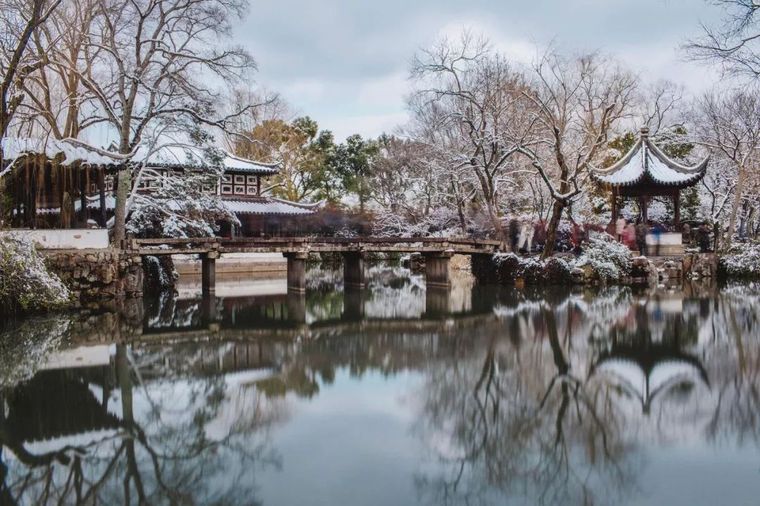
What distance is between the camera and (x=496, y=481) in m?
6.09

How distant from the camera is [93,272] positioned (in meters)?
19.2

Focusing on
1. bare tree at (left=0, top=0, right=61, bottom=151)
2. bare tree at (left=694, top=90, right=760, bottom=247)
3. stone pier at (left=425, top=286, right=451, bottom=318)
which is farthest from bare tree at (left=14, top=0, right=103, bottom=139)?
bare tree at (left=694, top=90, right=760, bottom=247)

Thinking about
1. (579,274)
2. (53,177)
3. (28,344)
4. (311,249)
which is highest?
(53,177)

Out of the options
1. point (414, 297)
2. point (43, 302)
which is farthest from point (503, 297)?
point (43, 302)

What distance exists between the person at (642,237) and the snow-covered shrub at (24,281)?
69.0 ft

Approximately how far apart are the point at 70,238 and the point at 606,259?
57.2ft

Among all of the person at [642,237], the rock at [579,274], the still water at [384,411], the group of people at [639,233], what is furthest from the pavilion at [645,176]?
the still water at [384,411]

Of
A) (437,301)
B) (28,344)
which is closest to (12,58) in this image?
(28,344)

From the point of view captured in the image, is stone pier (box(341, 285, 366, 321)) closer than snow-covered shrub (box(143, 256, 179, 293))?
Yes

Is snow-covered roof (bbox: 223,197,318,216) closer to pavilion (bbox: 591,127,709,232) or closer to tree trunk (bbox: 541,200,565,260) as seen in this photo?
tree trunk (bbox: 541,200,565,260)

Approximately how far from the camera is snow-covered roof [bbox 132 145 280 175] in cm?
2404

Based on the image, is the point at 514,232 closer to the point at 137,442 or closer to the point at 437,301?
the point at 437,301

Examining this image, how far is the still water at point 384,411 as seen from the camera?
595cm

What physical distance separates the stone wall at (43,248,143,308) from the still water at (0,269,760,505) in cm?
308
